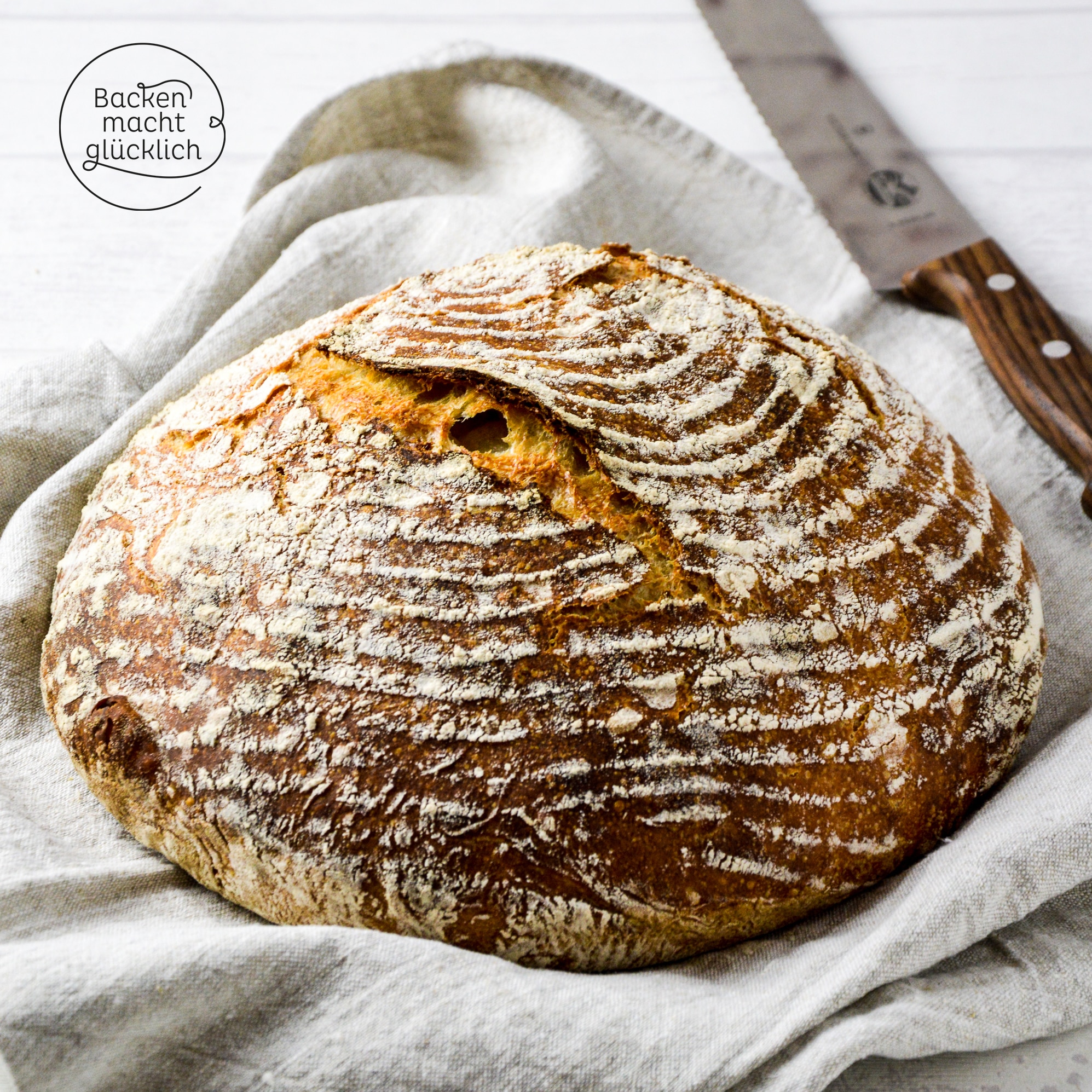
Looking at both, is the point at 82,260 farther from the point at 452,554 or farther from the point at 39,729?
the point at 452,554

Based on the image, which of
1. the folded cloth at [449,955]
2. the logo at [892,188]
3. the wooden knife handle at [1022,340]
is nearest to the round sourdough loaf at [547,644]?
the folded cloth at [449,955]

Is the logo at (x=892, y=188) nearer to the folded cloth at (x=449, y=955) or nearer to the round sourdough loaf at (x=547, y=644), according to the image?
the folded cloth at (x=449, y=955)

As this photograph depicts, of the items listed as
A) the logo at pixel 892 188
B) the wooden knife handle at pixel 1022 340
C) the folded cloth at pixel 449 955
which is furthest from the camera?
the logo at pixel 892 188

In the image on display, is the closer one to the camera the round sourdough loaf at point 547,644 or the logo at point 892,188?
the round sourdough loaf at point 547,644

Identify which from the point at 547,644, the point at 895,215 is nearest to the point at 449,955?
the point at 547,644

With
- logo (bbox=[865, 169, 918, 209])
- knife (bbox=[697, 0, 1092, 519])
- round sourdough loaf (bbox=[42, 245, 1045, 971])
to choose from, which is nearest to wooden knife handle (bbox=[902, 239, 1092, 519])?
knife (bbox=[697, 0, 1092, 519])

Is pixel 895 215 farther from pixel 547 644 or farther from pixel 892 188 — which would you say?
pixel 547 644
